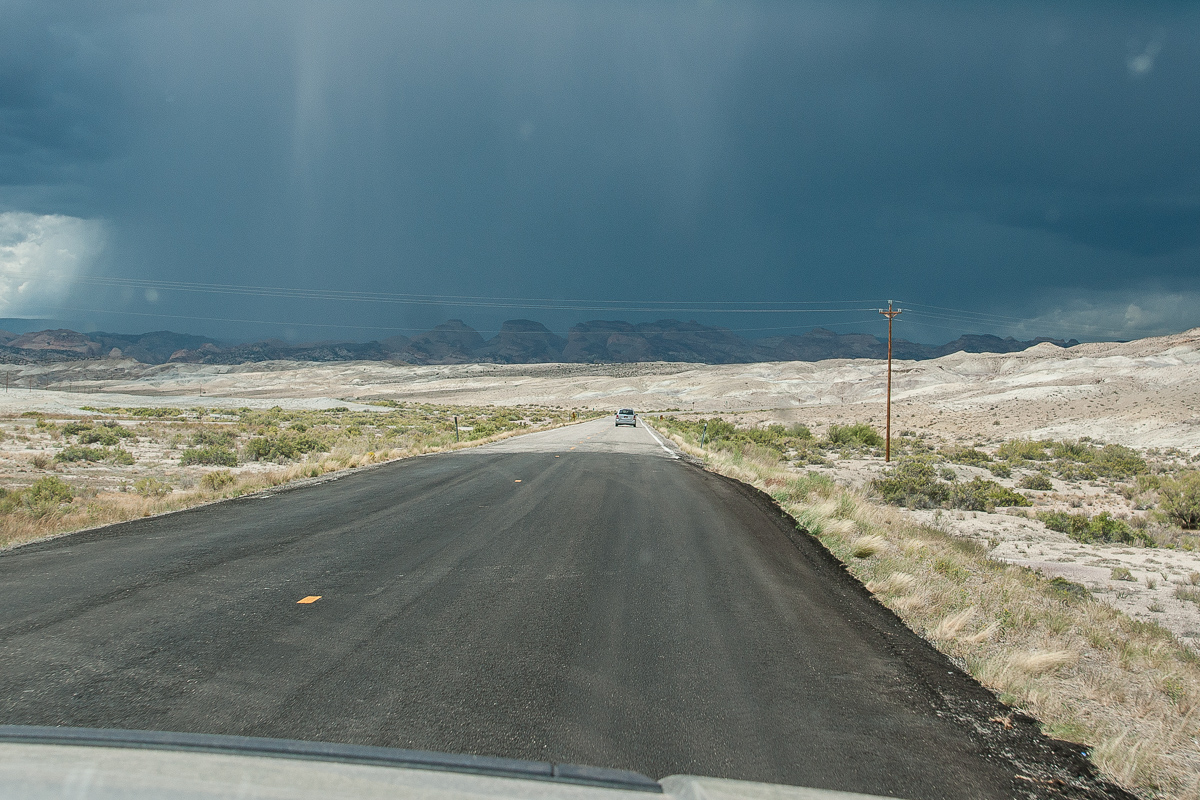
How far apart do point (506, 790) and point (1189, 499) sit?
76.0 ft

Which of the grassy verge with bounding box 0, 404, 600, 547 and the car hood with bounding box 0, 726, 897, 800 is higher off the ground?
the car hood with bounding box 0, 726, 897, 800

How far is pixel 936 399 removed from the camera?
88.5 meters

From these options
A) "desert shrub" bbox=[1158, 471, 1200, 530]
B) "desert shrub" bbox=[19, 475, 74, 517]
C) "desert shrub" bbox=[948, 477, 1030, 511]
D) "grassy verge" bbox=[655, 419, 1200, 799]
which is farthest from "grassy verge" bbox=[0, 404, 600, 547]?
"desert shrub" bbox=[1158, 471, 1200, 530]

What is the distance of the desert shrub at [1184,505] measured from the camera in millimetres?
17836

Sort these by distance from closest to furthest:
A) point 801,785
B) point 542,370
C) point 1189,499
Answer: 1. point 801,785
2. point 1189,499
3. point 542,370

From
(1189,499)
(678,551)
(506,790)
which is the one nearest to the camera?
(506,790)

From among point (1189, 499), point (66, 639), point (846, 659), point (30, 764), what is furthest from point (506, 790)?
point (1189, 499)

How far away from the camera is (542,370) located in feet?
615

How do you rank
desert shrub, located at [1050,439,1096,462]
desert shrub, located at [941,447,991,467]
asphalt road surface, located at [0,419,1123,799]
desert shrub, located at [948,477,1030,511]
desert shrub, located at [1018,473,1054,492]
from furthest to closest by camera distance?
desert shrub, located at [1050,439,1096,462], desert shrub, located at [941,447,991,467], desert shrub, located at [1018,473,1054,492], desert shrub, located at [948,477,1030,511], asphalt road surface, located at [0,419,1123,799]

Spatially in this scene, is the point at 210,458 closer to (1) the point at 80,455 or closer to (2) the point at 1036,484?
(1) the point at 80,455

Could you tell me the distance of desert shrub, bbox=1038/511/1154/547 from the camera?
51.0 feet

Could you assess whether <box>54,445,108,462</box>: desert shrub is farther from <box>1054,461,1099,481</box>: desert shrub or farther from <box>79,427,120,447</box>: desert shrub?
<box>1054,461,1099,481</box>: desert shrub

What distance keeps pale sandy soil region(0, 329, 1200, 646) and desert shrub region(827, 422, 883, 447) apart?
8145 millimetres

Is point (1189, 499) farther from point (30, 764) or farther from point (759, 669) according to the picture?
point (30, 764)
